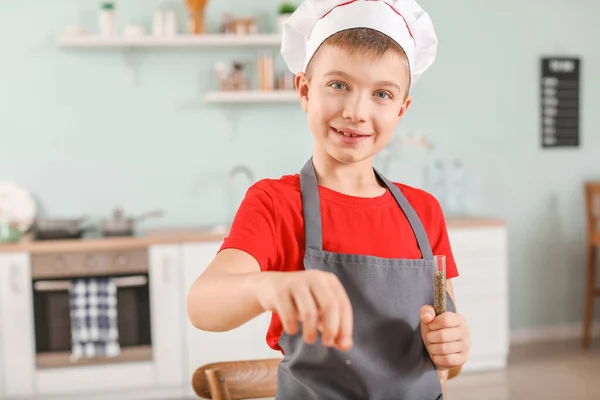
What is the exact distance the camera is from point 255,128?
167 inches

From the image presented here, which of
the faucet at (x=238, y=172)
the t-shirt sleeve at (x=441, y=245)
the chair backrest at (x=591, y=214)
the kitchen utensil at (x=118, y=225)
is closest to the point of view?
the t-shirt sleeve at (x=441, y=245)

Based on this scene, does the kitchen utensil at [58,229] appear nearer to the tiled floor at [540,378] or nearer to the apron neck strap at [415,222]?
the tiled floor at [540,378]

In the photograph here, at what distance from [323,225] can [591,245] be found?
3.87 metres

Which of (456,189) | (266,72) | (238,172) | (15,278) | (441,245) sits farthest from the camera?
(456,189)

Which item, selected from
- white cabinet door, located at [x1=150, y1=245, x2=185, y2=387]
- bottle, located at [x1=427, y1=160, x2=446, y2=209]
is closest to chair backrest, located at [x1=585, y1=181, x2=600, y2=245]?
bottle, located at [x1=427, y1=160, x2=446, y2=209]

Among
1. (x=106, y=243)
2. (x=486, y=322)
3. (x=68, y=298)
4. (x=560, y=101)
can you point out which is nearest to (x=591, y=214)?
(x=560, y=101)

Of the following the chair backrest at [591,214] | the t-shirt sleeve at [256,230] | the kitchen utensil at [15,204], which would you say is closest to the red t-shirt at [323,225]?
the t-shirt sleeve at [256,230]

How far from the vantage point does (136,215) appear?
4156mm

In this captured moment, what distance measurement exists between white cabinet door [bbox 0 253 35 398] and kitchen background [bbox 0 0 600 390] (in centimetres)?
66

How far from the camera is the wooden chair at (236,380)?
1.22 meters

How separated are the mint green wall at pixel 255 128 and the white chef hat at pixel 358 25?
3136 millimetres

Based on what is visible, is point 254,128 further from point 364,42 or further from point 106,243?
point 364,42

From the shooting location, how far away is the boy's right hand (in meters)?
0.54

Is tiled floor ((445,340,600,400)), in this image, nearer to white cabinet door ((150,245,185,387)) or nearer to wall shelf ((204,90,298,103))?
white cabinet door ((150,245,185,387))
